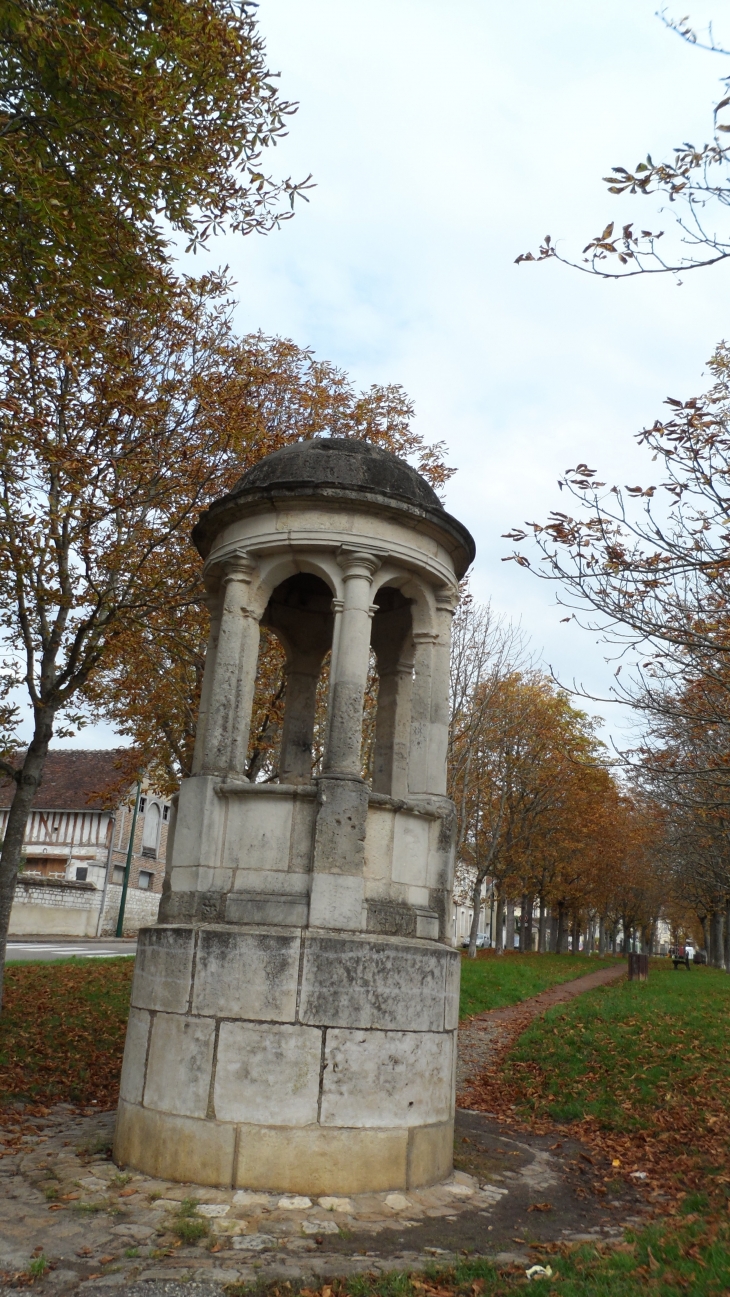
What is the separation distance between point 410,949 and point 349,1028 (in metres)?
0.72

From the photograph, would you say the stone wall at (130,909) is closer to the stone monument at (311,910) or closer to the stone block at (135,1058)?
the stone block at (135,1058)

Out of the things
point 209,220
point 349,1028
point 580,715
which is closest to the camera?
point 349,1028

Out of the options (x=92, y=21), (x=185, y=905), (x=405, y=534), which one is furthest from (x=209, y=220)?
(x=185, y=905)

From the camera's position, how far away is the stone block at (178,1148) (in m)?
6.11

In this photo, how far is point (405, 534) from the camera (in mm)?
7770

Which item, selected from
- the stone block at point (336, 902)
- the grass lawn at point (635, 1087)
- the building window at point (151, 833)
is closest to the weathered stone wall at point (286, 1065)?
the stone block at point (336, 902)

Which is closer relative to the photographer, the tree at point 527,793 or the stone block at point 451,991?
the stone block at point 451,991

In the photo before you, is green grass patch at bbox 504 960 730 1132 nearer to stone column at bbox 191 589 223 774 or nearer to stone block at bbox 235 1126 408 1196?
stone block at bbox 235 1126 408 1196

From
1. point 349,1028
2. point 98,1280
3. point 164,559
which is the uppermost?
point 164,559

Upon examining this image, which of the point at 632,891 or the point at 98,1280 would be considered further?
the point at 632,891

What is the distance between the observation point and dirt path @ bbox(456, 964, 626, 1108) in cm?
1173

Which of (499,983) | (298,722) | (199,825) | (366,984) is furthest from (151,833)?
(366,984)

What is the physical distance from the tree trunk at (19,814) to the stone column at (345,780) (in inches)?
193

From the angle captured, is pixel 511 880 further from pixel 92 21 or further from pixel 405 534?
pixel 92 21
